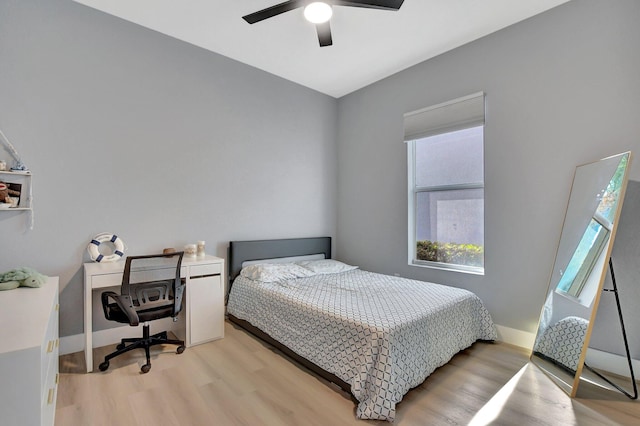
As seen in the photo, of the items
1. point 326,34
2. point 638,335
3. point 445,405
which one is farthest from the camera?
point 326,34

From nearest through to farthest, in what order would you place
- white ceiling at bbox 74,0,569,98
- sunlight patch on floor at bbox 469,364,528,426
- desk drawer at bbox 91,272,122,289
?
sunlight patch on floor at bbox 469,364,528,426
desk drawer at bbox 91,272,122,289
white ceiling at bbox 74,0,569,98

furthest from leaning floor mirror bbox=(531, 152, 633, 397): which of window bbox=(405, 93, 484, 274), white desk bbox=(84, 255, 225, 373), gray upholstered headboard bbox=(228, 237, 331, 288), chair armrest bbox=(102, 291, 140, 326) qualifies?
chair armrest bbox=(102, 291, 140, 326)

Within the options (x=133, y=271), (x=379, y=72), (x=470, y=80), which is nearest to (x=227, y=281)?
(x=133, y=271)

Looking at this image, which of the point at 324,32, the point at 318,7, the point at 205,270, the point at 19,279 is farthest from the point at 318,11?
the point at 19,279

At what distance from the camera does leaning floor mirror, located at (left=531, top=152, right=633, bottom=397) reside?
2.10m

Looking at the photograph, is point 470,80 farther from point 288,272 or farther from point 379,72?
point 288,272

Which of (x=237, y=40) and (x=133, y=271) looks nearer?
(x=133, y=271)

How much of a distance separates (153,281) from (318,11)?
7.95ft

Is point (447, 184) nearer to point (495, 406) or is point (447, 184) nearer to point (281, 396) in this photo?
point (495, 406)

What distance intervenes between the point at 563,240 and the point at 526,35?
Answer: 187 centimetres

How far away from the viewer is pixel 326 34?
250cm

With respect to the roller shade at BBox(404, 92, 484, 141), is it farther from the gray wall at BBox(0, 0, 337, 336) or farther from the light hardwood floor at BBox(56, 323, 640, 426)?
the light hardwood floor at BBox(56, 323, 640, 426)

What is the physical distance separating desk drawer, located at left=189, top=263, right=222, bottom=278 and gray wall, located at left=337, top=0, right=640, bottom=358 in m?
2.15

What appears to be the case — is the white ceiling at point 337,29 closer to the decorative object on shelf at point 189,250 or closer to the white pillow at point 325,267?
the decorative object on shelf at point 189,250
